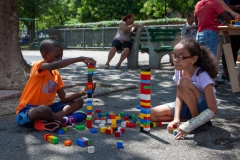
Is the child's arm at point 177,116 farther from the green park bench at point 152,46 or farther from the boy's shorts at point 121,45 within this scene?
the boy's shorts at point 121,45

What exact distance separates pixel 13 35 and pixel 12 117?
220cm

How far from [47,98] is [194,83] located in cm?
174

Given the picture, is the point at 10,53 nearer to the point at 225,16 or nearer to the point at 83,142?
the point at 83,142

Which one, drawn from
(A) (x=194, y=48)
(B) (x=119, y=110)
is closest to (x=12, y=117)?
(B) (x=119, y=110)

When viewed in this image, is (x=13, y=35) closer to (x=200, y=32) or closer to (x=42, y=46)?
(x=42, y=46)

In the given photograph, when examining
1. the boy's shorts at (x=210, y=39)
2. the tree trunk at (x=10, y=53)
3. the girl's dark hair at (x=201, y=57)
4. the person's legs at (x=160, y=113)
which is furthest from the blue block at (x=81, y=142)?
the boy's shorts at (x=210, y=39)

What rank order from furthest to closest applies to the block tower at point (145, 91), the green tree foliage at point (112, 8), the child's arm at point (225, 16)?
the green tree foliage at point (112, 8) → the child's arm at point (225, 16) → the block tower at point (145, 91)

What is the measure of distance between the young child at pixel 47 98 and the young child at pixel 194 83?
0.96 metres

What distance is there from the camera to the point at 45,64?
13.4 feet

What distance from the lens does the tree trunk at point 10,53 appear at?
250 inches

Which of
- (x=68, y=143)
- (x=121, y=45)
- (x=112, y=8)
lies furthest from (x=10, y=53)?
(x=112, y=8)

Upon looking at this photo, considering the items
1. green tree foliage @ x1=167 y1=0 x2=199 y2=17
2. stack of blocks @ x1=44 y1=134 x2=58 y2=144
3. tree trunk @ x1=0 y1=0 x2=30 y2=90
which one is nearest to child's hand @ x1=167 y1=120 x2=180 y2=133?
stack of blocks @ x1=44 y1=134 x2=58 y2=144

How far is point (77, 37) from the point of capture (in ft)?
83.0

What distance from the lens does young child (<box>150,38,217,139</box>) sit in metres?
3.83
